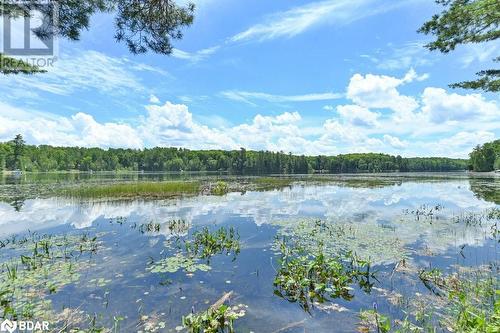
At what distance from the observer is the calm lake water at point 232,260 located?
6664mm

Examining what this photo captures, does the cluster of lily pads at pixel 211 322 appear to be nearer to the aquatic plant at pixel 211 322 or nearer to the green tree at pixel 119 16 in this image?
the aquatic plant at pixel 211 322

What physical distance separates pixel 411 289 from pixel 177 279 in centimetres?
714

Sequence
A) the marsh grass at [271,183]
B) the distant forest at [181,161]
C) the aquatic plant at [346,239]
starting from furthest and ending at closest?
the distant forest at [181,161] → the marsh grass at [271,183] → the aquatic plant at [346,239]

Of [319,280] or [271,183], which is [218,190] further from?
[319,280]

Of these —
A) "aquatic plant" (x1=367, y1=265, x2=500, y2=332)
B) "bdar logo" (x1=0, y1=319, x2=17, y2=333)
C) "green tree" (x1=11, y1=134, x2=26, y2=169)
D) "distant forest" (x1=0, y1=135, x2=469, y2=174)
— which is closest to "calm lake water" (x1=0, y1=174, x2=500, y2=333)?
"aquatic plant" (x1=367, y1=265, x2=500, y2=332)

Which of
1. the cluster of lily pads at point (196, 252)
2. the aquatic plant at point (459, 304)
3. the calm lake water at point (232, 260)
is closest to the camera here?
the aquatic plant at point (459, 304)

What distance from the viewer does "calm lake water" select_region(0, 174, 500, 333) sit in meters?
6.66

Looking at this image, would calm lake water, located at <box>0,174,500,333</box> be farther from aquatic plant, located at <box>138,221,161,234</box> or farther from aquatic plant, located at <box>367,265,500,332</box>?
aquatic plant, located at <box>367,265,500,332</box>

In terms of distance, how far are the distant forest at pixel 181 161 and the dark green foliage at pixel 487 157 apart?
48.3 meters

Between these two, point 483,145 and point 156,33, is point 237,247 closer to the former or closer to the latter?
point 156,33

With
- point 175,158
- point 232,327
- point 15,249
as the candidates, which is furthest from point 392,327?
point 175,158

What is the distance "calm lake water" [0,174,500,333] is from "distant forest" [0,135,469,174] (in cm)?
12920

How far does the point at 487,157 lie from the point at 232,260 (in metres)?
168

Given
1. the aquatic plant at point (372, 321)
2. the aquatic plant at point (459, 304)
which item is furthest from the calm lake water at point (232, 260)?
the aquatic plant at point (459, 304)
